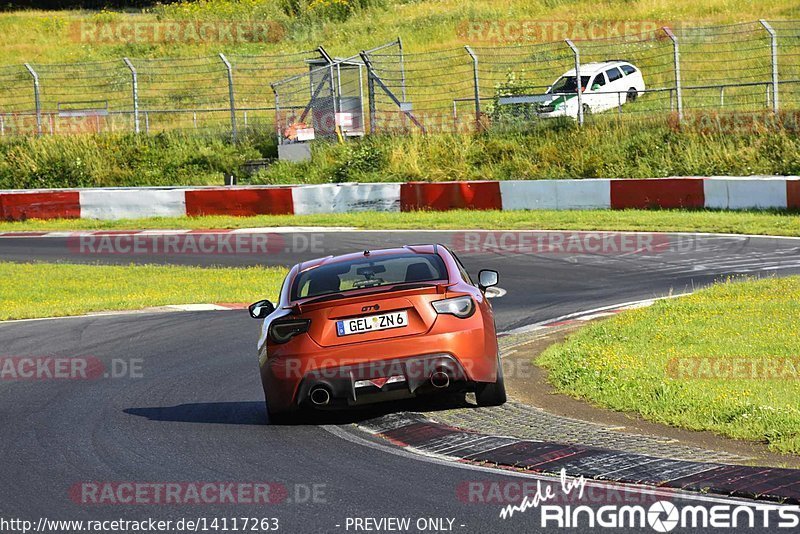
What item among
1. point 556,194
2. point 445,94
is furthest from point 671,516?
point 445,94

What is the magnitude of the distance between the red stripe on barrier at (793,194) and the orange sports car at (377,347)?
588 inches

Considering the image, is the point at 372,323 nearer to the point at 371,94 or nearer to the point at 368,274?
the point at 368,274

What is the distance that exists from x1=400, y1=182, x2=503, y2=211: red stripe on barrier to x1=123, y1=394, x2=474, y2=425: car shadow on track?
16779mm

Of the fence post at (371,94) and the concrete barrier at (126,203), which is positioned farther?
the fence post at (371,94)

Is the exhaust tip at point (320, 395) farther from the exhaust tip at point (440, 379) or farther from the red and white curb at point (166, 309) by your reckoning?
the red and white curb at point (166, 309)

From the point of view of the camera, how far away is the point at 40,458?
7605 mm

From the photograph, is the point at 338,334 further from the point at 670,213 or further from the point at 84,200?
the point at 84,200

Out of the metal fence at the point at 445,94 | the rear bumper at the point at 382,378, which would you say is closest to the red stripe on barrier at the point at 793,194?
the metal fence at the point at 445,94

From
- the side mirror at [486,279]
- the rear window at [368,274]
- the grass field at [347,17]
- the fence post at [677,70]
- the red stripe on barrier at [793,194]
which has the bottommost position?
the red stripe on barrier at [793,194]

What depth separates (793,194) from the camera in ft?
71.7

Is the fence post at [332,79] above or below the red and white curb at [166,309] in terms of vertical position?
above

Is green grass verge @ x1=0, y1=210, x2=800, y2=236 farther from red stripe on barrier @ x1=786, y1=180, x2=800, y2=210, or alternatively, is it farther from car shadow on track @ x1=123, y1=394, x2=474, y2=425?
car shadow on track @ x1=123, y1=394, x2=474, y2=425

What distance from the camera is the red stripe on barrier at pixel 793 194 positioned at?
2177 cm

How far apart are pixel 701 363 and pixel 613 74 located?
26.5 metres
